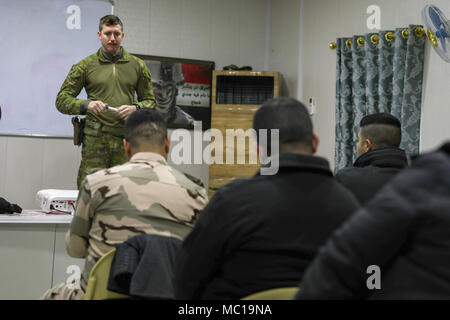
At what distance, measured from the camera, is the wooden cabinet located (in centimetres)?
485

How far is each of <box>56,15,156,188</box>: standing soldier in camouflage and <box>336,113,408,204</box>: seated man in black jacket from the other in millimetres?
1471

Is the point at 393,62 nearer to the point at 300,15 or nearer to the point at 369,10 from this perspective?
the point at 369,10

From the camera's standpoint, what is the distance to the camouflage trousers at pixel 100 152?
3.31 m

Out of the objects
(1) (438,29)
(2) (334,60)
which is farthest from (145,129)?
(2) (334,60)

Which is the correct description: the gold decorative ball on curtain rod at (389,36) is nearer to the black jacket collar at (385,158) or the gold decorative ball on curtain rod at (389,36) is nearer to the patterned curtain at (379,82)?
the patterned curtain at (379,82)

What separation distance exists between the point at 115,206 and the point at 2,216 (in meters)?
1.38

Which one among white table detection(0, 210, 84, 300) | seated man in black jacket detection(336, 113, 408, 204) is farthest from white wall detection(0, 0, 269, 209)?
seated man in black jacket detection(336, 113, 408, 204)

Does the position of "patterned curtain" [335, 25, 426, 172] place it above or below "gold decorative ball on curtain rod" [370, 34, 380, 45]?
below

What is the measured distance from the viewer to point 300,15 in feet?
16.4

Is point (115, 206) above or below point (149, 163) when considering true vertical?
below

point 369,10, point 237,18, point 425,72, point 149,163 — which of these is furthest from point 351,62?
point 149,163

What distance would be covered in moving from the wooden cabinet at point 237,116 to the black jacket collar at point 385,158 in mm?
2449

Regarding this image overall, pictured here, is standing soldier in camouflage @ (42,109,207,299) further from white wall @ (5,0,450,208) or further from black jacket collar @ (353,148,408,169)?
white wall @ (5,0,450,208)

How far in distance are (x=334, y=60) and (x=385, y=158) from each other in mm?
2292
